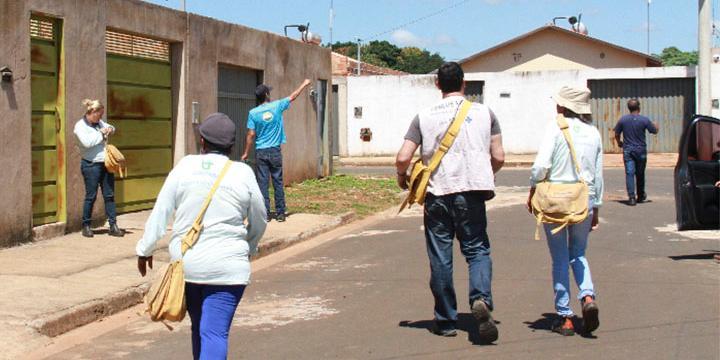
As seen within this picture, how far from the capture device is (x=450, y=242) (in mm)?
7301

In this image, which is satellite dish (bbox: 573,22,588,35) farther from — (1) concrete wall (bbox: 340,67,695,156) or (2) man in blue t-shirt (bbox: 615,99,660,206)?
(2) man in blue t-shirt (bbox: 615,99,660,206)

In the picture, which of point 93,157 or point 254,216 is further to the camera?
point 93,157

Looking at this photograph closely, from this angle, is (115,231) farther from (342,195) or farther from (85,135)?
(342,195)

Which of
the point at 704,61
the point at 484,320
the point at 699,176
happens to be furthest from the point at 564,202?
the point at 704,61

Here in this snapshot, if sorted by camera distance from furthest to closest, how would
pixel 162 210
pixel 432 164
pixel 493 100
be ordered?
pixel 493 100
pixel 432 164
pixel 162 210

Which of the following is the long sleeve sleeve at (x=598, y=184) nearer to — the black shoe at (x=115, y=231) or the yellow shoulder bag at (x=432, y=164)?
the yellow shoulder bag at (x=432, y=164)

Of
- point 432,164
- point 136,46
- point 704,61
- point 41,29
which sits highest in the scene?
point 704,61

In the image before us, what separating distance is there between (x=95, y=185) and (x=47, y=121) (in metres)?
1.00

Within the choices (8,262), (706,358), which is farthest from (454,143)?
(8,262)

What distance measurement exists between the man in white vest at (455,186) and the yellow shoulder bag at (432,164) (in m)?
0.03

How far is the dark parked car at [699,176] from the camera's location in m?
10.9

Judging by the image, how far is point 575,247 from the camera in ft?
24.4

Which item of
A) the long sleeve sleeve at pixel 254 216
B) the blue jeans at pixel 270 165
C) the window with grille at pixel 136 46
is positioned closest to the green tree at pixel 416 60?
the window with grille at pixel 136 46

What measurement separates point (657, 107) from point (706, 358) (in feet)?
87.3
